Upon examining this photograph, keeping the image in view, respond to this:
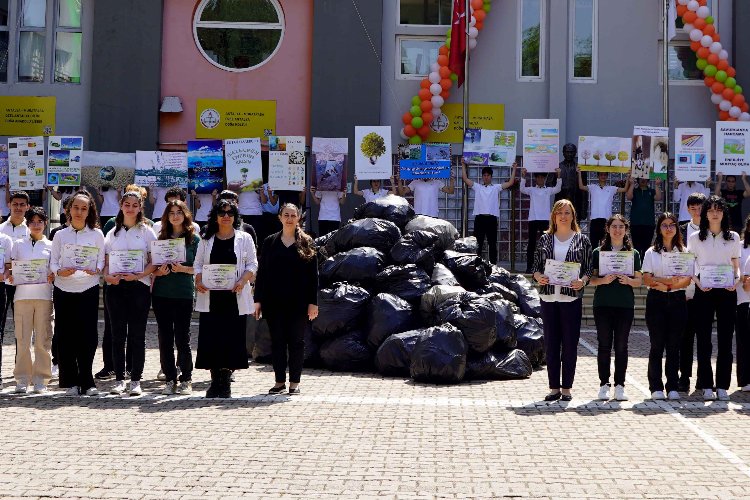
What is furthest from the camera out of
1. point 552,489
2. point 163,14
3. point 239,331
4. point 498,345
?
point 163,14

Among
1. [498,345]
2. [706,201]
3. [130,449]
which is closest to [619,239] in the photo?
[706,201]

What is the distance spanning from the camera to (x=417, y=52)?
21047 millimetres

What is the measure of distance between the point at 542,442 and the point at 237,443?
211cm

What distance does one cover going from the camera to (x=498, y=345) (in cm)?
1083

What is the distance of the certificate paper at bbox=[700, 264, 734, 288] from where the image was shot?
30.2ft

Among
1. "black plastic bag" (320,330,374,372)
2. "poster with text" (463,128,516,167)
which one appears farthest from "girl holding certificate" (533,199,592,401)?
"poster with text" (463,128,516,167)

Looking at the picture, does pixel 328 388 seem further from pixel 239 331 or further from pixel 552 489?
pixel 552 489

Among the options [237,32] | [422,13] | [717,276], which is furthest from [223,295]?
[422,13]

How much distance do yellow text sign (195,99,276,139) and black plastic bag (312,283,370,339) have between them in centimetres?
1042

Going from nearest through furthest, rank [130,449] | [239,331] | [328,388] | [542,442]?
1. [130,449]
2. [542,442]
3. [239,331]
4. [328,388]

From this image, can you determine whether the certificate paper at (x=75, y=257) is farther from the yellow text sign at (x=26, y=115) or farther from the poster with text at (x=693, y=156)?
the yellow text sign at (x=26, y=115)

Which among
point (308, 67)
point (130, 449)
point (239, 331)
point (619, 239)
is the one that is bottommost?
point (130, 449)

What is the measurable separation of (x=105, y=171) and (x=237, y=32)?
5.01m

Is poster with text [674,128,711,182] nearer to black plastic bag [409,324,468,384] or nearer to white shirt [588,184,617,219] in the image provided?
white shirt [588,184,617,219]
